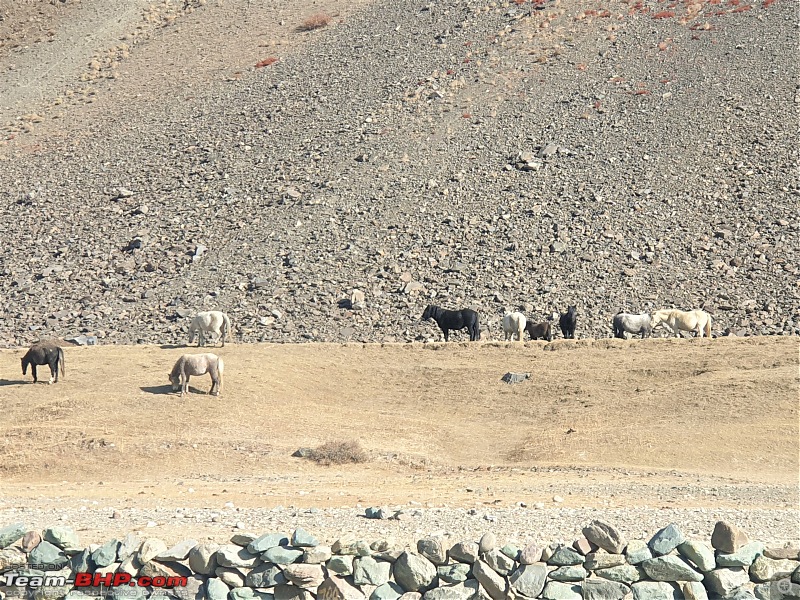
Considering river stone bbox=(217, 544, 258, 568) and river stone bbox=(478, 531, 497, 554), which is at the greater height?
river stone bbox=(478, 531, 497, 554)

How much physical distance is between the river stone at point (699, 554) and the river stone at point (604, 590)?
0.72 meters

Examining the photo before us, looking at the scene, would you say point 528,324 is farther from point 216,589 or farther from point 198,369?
point 216,589

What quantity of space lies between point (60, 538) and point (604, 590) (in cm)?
579

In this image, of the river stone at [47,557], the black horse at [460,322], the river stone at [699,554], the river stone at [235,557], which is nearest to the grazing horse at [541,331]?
the black horse at [460,322]

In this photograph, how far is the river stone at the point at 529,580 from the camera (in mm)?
11188

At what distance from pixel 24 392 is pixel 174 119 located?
104 ft

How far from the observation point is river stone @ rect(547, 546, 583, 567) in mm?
11367

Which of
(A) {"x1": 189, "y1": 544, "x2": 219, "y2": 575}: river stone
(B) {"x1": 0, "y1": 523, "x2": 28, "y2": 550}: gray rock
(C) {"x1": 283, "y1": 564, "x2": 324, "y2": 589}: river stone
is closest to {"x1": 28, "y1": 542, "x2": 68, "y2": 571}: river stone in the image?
(B) {"x1": 0, "y1": 523, "x2": 28, "y2": 550}: gray rock

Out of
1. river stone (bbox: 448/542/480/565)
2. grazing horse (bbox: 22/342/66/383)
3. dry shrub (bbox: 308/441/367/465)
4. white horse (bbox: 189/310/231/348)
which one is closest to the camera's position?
river stone (bbox: 448/542/480/565)

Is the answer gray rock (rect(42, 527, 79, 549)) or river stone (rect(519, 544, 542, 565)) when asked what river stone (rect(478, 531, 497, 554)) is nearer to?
river stone (rect(519, 544, 542, 565))

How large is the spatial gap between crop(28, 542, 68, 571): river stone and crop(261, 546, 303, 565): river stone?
87.1 inches

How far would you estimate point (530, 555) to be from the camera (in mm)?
11320

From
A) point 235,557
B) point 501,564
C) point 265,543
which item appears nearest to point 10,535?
point 235,557

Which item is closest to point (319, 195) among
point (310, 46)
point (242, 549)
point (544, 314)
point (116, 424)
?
point (544, 314)
